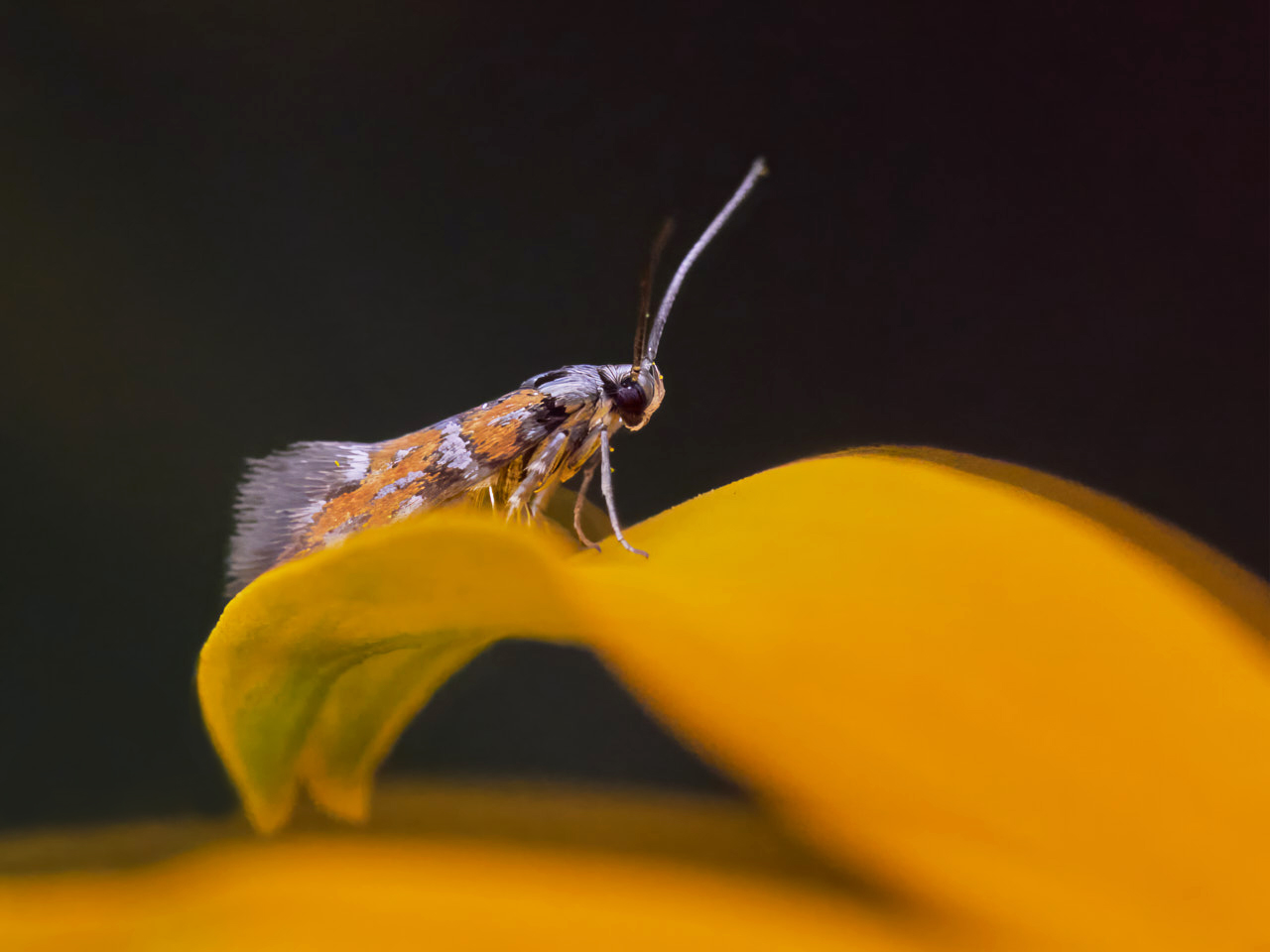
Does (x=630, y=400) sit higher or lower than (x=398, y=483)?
higher

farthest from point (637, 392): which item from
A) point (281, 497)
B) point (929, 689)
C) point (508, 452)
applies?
point (929, 689)

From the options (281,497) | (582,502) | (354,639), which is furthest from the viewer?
(582,502)

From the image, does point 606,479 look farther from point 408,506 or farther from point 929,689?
point 929,689

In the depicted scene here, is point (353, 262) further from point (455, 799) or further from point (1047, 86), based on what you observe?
point (1047, 86)

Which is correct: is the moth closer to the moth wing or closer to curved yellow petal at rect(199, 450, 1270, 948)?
the moth wing

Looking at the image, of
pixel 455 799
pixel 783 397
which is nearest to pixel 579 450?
pixel 783 397

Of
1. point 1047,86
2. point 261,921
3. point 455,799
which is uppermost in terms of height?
point 1047,86
